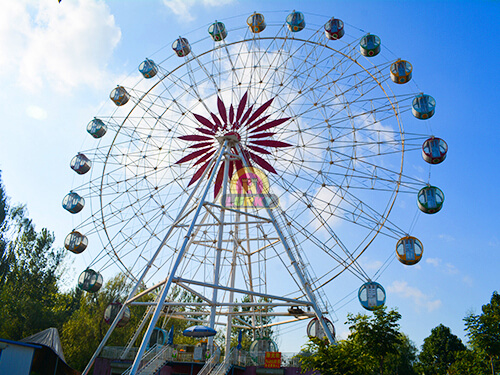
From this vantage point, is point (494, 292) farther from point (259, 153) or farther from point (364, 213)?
point (259, 153)

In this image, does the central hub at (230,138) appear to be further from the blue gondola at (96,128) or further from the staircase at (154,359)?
the staircase at (154,359)

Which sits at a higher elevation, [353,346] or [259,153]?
[259,153]

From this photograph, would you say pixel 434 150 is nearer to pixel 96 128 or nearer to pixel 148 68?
pixel 148 68

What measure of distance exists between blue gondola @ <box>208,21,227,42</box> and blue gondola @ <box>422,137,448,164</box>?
14.0m

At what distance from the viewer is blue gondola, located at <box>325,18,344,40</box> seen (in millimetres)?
23688

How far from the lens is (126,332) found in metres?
37.9

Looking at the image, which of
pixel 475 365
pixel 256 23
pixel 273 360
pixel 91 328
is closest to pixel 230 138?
pixel 256 23

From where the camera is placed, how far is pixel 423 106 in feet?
70.7

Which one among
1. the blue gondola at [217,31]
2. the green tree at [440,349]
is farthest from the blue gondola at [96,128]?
the green tree at [440,349]

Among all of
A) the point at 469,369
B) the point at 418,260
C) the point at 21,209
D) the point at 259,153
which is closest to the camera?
the point at 418,260

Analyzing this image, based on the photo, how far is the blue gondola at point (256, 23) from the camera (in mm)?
25062

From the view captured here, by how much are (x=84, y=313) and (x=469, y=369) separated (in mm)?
34113

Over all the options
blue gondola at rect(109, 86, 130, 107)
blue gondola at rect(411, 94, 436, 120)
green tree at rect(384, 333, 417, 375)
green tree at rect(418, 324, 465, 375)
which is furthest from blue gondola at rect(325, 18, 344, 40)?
green tree at rect(418, 324, 465, 375)

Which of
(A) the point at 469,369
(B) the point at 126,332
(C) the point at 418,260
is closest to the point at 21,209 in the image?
(B) the point at 126,332
